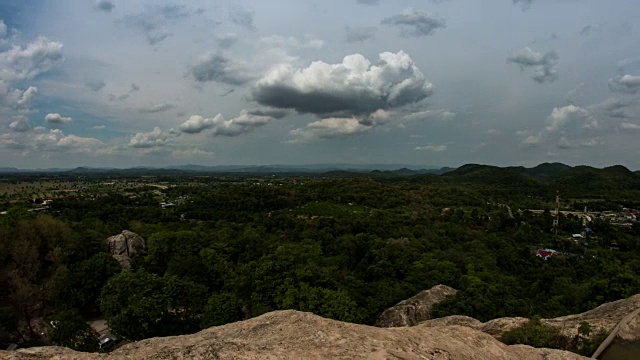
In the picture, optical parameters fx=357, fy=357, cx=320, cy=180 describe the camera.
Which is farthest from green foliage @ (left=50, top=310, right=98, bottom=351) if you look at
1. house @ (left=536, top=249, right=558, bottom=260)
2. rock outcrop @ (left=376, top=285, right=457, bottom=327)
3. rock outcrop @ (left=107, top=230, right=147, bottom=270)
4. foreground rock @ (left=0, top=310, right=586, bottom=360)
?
house @ (left=536, top=249, right=558, bottom=260)

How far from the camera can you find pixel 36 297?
33.3 m

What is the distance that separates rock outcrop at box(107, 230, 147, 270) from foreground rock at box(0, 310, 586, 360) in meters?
37.3

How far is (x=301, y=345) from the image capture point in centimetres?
935

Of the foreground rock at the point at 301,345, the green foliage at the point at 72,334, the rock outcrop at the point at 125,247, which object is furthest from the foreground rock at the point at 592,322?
the rock outcrop at the point at 125,247

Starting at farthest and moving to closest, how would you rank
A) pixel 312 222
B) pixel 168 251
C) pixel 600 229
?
1. pixel 600 229
2. pixel 312 222
3. pixel 168 251

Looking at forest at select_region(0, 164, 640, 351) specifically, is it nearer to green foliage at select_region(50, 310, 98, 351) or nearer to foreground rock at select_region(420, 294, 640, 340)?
green foliage at select_region(50, 310, 98, 351)

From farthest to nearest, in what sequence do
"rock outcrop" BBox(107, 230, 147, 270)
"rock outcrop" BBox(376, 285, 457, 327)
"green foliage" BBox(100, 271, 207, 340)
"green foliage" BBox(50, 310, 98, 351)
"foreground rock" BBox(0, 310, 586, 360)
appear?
"rock outcrop" BBox(107, 230, 147, 270)
"rock outcrop" BBox(376, 285, 457, 327)
"green foliage" BBox(100, 271, 207, 340)
"green foliage" BBox(50, 310, 98, 351)
"foreground rock" BBox(0, 310, 586, 360)

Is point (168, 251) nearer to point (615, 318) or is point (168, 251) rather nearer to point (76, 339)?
point (76, 339)

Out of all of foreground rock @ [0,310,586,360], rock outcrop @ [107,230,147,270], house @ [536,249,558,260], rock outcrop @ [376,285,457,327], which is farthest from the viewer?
house @ [536,249,558,260]

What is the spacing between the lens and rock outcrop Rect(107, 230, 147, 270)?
4366 centimetres

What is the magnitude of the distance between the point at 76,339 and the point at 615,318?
33357 mm

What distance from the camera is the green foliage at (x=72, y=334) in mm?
24938

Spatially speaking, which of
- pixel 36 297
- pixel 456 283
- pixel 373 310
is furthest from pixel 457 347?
pixel 36 297

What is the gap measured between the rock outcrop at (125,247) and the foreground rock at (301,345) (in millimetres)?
37298
